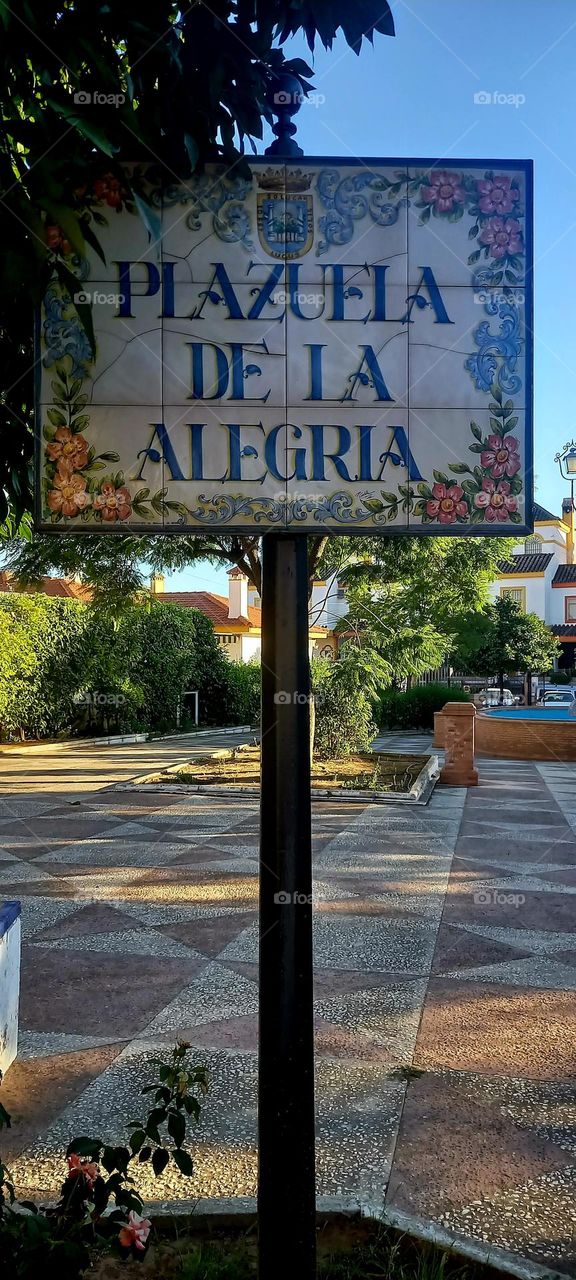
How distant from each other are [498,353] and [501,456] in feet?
0.64

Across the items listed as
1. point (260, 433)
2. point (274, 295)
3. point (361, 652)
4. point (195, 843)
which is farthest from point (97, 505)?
point (361, 652)

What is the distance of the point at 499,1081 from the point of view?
329 centimetres

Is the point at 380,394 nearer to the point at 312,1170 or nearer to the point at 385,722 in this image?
the point at 312,1170

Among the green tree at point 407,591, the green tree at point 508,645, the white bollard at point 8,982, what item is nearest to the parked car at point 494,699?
the green tree at point 508,645

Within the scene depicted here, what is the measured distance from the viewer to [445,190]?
1614mm

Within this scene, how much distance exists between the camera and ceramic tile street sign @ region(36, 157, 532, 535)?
5.33ft

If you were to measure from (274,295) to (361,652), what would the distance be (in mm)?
11504

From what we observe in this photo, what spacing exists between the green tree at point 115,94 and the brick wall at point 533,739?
16722mm

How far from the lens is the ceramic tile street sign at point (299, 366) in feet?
5.33

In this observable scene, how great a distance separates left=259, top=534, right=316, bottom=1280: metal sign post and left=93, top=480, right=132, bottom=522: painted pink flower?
0.98ft

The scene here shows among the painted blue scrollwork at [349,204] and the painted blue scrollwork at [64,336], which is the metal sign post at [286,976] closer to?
the painted blue scrollwork at [349,204]

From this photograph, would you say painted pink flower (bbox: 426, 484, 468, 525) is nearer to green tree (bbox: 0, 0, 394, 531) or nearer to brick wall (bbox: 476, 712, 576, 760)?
green tree (bbox: 0, 0, 394, 531)

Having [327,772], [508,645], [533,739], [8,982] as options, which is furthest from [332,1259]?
[508,645]

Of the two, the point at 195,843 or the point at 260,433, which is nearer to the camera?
the point at 260,433
